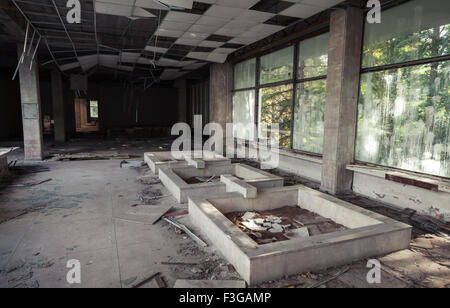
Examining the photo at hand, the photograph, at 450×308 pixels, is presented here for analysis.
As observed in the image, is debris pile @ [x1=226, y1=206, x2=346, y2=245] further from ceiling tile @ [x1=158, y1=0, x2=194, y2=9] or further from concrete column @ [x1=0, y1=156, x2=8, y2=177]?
concrete column @ [x1=0, y1=156, x2=8, y2=177]

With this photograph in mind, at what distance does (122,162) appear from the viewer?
30.3 feet

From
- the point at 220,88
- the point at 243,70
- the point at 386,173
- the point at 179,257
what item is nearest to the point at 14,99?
the point at 220,88

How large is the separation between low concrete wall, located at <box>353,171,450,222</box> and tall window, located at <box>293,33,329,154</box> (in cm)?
143

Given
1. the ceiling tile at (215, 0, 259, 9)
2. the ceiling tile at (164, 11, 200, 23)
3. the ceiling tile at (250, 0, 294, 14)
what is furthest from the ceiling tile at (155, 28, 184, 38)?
the ceiling tile at (250, 0, 294, 14)

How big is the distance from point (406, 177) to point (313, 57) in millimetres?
3725

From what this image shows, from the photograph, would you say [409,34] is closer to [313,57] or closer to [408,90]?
[408,90]

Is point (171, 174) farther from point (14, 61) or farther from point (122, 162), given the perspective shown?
point (14, 61)

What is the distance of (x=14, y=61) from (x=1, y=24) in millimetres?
6261

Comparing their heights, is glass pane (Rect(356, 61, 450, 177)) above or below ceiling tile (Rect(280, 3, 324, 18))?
below

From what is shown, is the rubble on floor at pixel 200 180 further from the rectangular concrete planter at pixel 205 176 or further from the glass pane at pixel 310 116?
the glass pane at pixel 310 116

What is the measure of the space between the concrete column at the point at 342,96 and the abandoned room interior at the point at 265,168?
0.11ft

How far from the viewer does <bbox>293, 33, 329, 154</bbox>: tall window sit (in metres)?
6.95

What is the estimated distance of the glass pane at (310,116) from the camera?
7066 millimetres

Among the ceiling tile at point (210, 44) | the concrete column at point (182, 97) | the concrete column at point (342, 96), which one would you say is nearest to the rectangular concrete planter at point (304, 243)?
the concrete column at point (342, 96)
